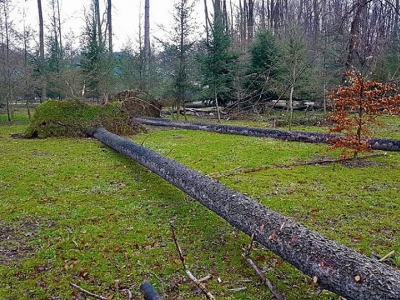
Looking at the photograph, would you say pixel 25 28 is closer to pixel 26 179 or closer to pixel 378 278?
pixel 26 179

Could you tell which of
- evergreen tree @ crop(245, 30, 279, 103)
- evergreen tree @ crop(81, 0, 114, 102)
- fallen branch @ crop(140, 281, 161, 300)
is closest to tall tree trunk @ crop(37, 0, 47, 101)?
evergreen tree @ crop(81, 0, 114, 102)

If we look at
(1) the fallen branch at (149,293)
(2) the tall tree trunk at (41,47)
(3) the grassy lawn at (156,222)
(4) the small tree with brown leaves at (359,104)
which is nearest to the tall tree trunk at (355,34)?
(4) the small tree with brown leaves at (359,104)

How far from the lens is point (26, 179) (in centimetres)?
639

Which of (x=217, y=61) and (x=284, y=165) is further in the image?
(x=217, y=61)

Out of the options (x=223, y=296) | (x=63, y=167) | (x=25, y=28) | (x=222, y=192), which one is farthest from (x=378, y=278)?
(x=25, y=28)

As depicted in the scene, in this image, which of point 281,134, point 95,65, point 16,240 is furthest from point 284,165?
point 95,65

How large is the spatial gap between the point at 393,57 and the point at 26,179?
18.5 metres

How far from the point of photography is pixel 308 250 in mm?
2697

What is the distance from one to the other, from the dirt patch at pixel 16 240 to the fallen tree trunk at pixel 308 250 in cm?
197

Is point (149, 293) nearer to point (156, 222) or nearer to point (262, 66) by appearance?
point (156, 222)

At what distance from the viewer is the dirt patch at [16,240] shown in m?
3.54

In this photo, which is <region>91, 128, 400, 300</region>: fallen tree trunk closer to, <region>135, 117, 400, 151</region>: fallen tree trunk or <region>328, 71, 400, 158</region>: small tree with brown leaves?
<region>328, 71, 400, 158</region>: small tree with brown leaves

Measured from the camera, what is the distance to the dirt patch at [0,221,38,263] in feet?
11.6

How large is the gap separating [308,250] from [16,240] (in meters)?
3.09
